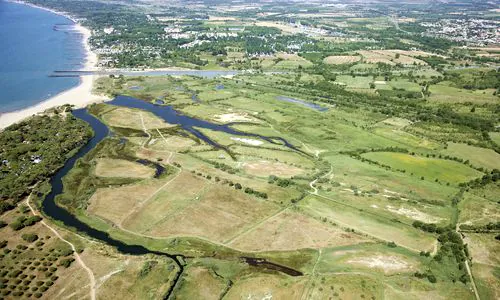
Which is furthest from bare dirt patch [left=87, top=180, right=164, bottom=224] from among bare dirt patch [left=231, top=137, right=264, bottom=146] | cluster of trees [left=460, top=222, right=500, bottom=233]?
cluster of trees [left=460, top=222, right=500, bottom=233]

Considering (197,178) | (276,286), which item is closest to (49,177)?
(197,178)

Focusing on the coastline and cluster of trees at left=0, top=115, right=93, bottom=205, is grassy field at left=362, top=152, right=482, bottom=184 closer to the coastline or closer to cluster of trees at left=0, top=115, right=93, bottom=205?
cluster of trees at left=0, top=115, right=93, bottom=205

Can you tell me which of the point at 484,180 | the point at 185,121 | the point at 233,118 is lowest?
the point at 185,121

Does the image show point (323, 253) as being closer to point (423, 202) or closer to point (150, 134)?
point (423, 202)

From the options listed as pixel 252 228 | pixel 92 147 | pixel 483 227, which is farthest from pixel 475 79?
pixel 92 147

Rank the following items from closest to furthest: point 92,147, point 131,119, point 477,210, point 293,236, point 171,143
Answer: point 293,236
point 477,210
point 92,147
point 171,143
point 131,119

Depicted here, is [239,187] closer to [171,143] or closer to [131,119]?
[171,143]
